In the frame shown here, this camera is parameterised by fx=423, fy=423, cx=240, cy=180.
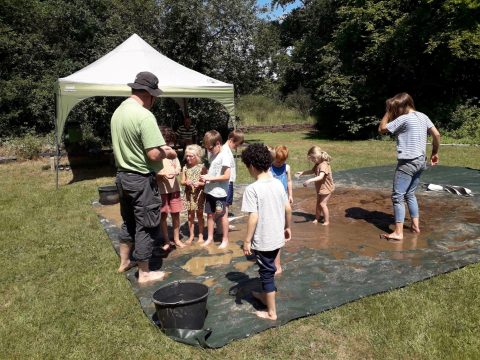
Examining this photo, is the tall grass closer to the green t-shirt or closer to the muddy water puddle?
the muddy water puddle

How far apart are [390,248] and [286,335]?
2284 mm

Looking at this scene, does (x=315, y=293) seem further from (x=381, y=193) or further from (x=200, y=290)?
(x=381, y=193)

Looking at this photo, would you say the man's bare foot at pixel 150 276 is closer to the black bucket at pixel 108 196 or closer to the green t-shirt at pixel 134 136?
the green t-shirt at pixel 134 136

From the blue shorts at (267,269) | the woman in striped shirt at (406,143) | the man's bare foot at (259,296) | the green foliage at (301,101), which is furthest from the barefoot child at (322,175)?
the green foliage at (301,101)

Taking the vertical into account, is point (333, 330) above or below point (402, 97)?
below

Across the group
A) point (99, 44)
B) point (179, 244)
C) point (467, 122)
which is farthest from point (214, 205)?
point (99, 44)

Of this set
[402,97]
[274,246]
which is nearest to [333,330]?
[274,246]

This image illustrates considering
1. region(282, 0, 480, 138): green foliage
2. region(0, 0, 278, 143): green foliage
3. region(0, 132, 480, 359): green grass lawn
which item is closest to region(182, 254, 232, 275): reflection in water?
region(0, 132, 480, 359): green grass lawn

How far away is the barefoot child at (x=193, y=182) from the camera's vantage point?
18.0ft

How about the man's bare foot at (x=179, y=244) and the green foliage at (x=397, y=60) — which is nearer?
the man's bare foot at (x=179, y=244)

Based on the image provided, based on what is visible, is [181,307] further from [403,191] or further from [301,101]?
[301,101]

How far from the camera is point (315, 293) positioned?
160 inches

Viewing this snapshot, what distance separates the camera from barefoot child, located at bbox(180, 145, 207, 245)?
547 cm

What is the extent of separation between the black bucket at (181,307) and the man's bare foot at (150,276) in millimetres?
913
